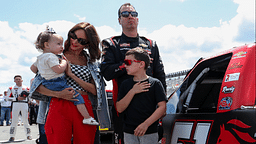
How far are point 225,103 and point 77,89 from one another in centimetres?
136

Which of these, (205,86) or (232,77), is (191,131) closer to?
(232,77)

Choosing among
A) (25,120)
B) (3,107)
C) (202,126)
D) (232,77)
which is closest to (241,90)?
(232,77)

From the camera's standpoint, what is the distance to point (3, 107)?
50.8 feet

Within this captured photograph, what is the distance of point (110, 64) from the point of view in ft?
Answer: 9.70

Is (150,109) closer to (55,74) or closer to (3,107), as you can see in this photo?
(55,74)

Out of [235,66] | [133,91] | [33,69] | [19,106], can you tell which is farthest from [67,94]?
[19,106]

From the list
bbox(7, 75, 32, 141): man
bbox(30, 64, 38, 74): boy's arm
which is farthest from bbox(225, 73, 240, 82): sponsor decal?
bbox(7, 75, 32, 141): man

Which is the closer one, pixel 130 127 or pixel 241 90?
pixel 241 90

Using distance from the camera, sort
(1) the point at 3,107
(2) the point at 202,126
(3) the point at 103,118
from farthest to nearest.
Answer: (1) the point at 3,107, (3) the point at 103,118, (2) the point at 202,126

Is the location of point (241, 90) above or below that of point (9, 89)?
above

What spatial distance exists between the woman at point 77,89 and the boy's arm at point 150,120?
462 mm

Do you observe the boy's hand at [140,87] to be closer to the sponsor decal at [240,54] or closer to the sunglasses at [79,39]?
the sunglasses at [79,39]

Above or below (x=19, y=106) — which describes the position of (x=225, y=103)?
above

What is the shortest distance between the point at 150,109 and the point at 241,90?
0.83m
